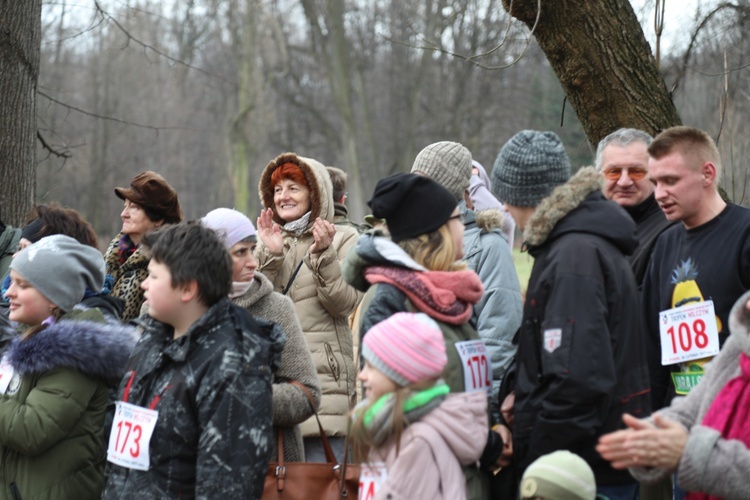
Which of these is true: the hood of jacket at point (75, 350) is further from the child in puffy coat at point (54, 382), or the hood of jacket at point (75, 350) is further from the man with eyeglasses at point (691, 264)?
the man with eyeglasses at point (691, 264)

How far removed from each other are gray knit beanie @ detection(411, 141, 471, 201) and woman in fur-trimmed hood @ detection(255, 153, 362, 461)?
0.65 m

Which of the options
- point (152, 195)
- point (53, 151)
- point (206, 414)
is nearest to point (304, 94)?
point (53, 151)

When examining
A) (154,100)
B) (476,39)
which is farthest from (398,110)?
(154,100)

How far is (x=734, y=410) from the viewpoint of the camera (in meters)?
2.76

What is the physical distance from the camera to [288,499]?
12.1 ft

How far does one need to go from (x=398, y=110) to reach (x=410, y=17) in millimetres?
5815

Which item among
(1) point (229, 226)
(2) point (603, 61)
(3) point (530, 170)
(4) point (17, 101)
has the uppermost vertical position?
(2) point (603, 61)

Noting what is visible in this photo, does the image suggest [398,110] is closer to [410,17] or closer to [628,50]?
[410,17]

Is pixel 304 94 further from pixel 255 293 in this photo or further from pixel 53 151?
pixel 255 293

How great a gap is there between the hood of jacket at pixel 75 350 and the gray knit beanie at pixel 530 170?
170 cm

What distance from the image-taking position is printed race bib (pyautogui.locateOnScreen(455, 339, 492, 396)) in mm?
3236

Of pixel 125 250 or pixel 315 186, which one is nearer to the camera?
pixel 315 186

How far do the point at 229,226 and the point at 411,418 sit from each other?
1.39 metres

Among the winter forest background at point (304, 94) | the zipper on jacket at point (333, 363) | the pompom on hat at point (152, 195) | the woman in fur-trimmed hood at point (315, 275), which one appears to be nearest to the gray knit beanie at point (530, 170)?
the woman in fur-trimmed hood at point (315, 275)
